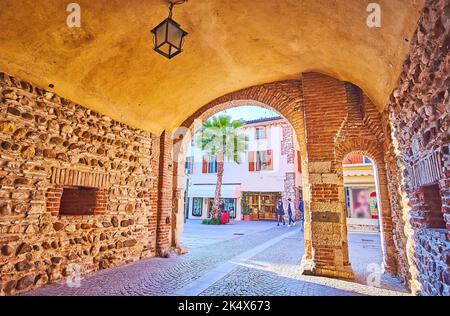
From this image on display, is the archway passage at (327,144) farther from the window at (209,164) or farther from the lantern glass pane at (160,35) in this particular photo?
the window at (209,164)

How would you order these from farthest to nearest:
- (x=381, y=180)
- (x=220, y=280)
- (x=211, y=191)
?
(x=211, y=191) < (x=381, y=180) < (x=220, y=280)

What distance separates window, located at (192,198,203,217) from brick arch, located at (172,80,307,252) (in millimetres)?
15378

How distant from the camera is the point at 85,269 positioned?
4.38 m

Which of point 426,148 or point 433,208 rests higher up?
point 426,148

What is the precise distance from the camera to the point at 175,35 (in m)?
3.34

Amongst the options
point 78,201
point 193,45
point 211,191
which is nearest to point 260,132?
point 211,191

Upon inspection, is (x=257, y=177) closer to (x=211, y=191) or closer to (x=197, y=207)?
(x=211, y=191)

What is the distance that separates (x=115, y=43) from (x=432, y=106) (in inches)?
160

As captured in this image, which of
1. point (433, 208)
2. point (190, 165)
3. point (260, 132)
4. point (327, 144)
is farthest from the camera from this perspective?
point (190, 165)

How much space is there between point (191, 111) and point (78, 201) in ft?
10.9

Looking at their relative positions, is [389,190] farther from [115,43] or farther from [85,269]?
[85,269]

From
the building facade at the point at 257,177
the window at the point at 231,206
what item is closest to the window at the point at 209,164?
the building facade at the point at 257,177
